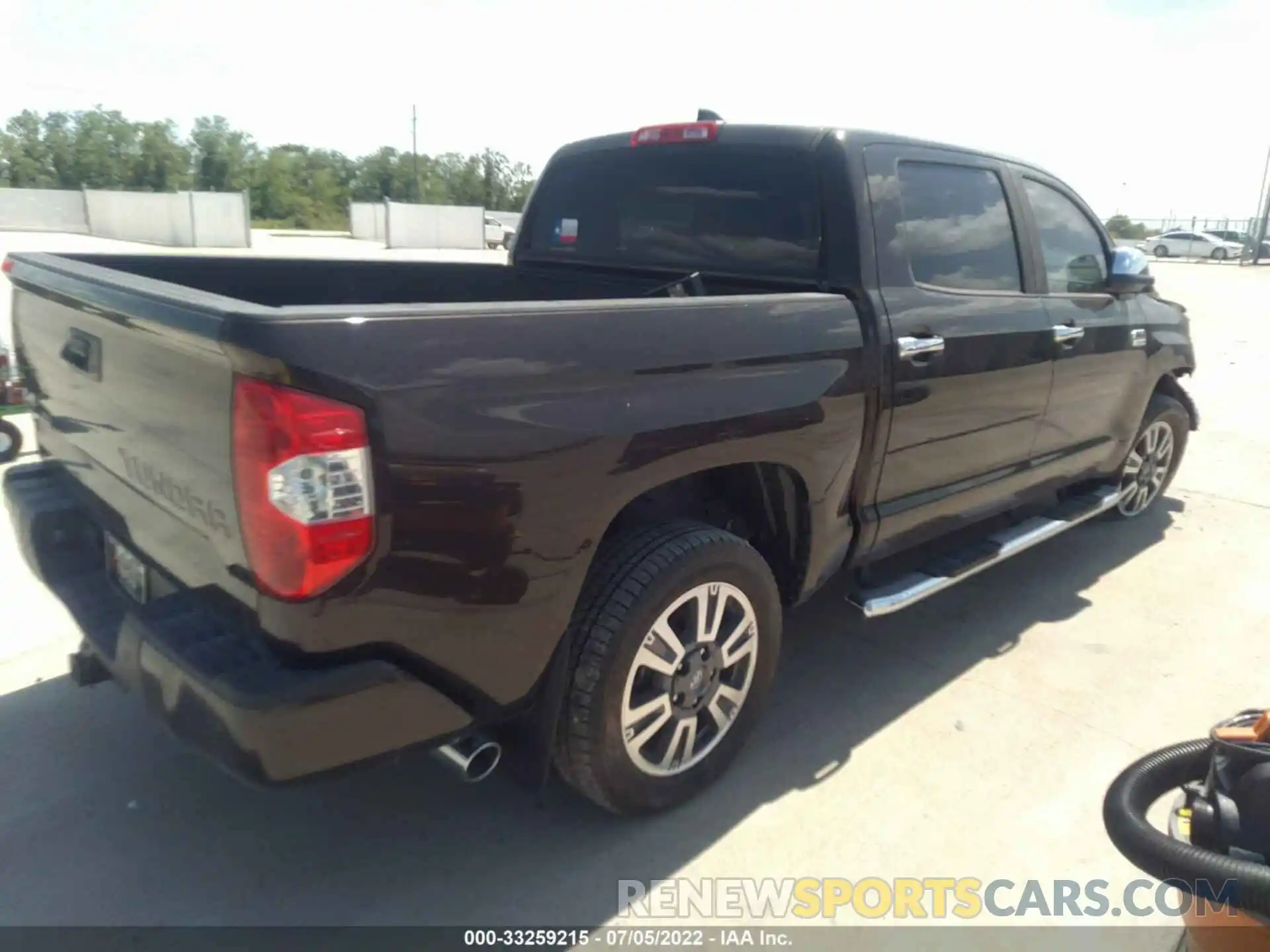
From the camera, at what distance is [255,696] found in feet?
5.98

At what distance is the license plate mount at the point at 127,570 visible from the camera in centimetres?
236

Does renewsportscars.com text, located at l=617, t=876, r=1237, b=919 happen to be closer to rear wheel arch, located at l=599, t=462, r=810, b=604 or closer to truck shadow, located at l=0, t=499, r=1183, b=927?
truck shadow, located at l=0, t=499, r=1183, b=927

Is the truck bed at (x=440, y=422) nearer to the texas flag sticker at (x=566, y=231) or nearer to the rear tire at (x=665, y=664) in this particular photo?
the rear tire at (x=665, y=664)

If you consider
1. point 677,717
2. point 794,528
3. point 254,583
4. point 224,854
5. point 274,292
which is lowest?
point 224,854

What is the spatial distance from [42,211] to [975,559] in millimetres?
46310

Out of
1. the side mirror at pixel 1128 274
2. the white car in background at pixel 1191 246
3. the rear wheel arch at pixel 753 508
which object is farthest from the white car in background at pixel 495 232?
the rear wheel arch at pixel 753 508

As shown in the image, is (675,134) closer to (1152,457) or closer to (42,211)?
(1152,457)

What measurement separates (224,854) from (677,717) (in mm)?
1287

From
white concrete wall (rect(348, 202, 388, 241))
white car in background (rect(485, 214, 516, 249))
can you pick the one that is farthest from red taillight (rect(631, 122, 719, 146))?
white concrete wall (rect(348, 202, 388, 241))

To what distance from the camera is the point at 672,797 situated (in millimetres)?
2732

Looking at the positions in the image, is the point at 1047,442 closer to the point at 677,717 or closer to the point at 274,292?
the point at 677,717

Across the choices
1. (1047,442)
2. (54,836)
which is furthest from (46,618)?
(1047,442)

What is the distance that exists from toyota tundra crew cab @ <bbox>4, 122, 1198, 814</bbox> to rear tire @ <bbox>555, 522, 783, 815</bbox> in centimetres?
1

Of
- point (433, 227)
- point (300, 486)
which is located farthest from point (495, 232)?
point (300, 486)
